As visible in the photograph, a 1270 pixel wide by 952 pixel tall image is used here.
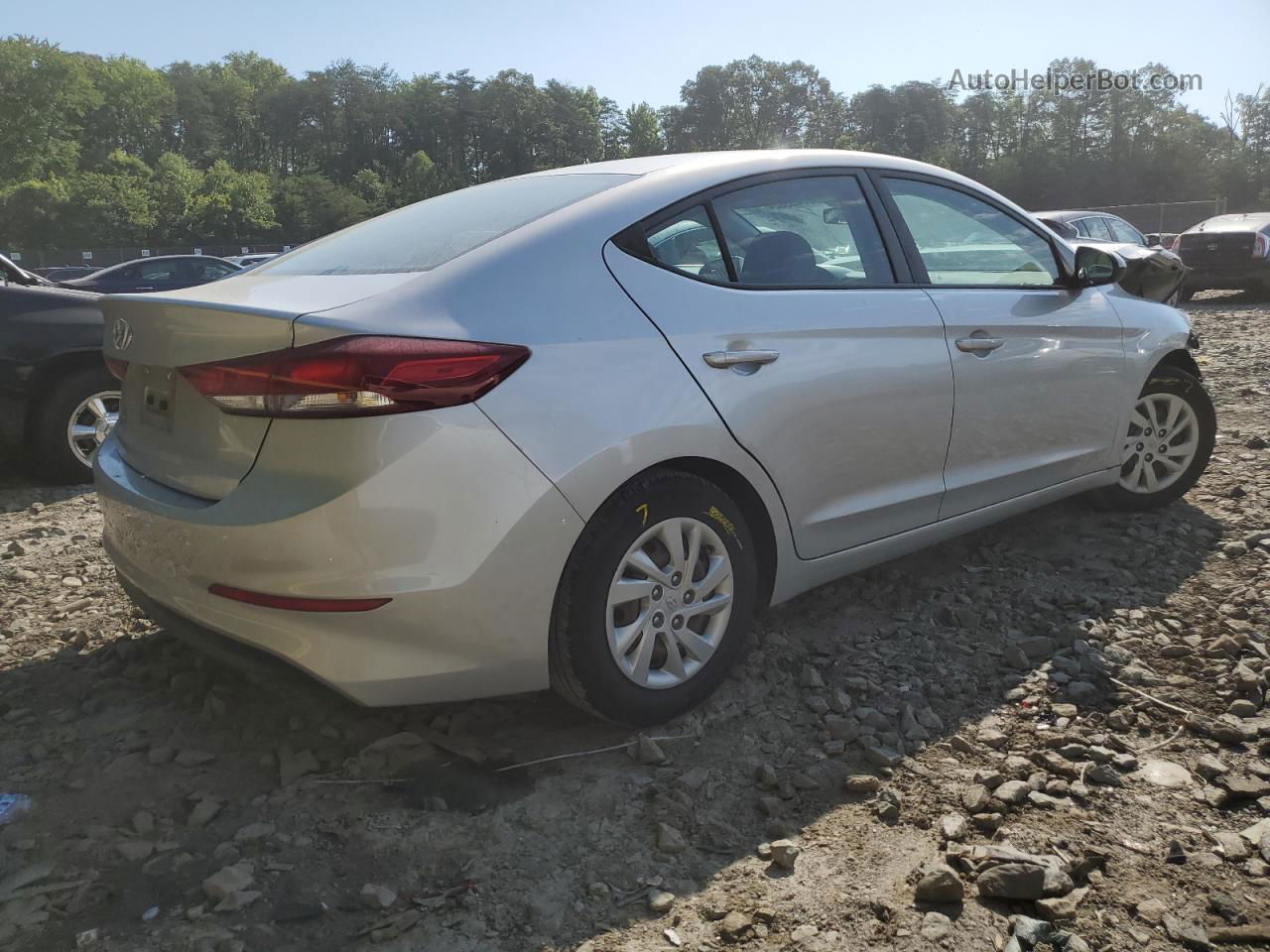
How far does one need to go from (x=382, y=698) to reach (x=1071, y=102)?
367ft

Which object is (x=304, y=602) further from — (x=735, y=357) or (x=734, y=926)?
(x=735, y=357)

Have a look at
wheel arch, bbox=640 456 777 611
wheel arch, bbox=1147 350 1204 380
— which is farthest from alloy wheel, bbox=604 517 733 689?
wheel arch, bbox=1147 350 1204 380

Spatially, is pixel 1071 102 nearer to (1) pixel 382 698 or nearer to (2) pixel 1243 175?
(2) pixel 1243 175

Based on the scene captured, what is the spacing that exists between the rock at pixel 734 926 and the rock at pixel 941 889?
37 centimetres

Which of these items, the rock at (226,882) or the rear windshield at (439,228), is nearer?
the rock at (226,882)

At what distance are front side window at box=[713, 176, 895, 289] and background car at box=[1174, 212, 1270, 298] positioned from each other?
13.4 meters

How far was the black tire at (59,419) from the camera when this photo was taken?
216 inches

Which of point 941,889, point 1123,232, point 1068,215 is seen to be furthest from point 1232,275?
point 941,889

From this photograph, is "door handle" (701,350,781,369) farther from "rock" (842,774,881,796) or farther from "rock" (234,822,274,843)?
"rock" (234,822,274,843)

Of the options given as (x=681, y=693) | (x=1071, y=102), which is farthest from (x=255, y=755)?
(x=1071, y=102)

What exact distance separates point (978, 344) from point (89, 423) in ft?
15.3

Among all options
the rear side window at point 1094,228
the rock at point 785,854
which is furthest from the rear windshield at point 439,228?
the rear side window at point 1094,228

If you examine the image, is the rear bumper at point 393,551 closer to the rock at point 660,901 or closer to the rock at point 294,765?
the rock at point 294,765

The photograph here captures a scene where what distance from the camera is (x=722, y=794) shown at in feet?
8.55
